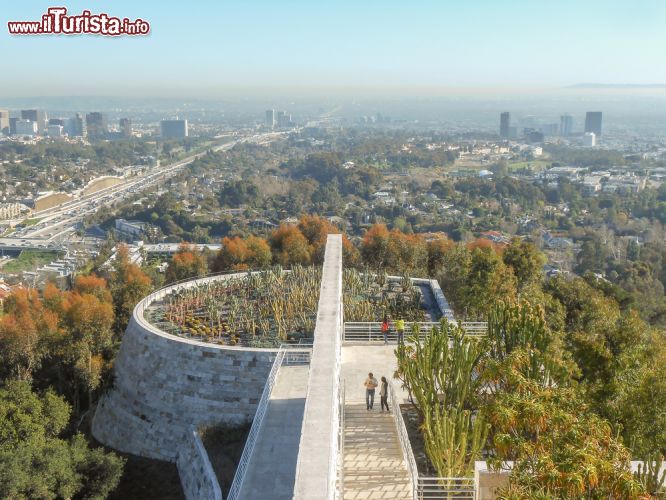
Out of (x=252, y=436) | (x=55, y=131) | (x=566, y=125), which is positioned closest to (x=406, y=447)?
(x=252, y=436)

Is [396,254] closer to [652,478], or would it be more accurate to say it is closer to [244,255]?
[244,255]

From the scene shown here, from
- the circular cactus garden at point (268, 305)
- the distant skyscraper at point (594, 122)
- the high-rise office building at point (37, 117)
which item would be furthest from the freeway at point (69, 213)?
the distant skyscraper at point (594, 122)

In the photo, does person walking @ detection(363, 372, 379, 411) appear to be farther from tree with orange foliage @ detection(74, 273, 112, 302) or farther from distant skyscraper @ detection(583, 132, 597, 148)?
distant skyscraper @ detection(583, 132, 597, 148)

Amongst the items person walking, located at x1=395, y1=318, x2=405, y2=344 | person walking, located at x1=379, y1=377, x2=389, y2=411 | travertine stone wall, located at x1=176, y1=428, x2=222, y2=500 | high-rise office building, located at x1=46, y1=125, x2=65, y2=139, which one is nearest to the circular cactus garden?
travertine stone wall, located at x1=176, y1=428, x2=222, y2=500

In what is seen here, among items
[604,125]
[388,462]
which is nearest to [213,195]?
[388,462]

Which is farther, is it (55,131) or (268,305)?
(55,131)

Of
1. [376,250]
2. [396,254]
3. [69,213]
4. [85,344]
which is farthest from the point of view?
[69,213]

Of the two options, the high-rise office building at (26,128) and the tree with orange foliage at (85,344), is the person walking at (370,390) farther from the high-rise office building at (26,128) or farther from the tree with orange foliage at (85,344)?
the high-rise office building at (26,128)
